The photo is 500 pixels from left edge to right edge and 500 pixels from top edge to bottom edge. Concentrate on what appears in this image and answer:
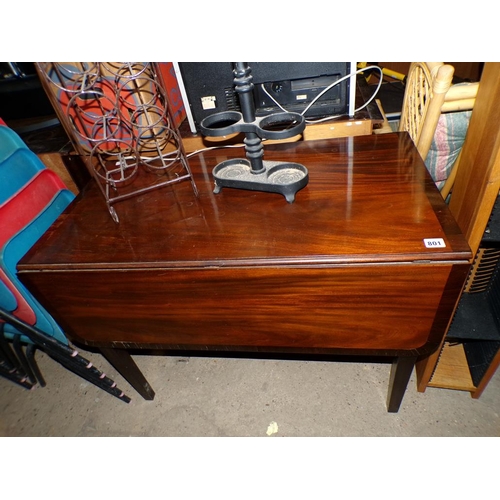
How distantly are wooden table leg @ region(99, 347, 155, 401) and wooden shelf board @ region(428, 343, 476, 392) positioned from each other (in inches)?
41.9

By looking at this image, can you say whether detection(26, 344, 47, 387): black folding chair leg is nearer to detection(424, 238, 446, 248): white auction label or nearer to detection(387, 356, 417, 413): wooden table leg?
detection(387, 356, 417, 413): wooden table leg

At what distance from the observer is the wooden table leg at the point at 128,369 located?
1158mm

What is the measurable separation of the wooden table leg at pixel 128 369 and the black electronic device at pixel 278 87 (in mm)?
862

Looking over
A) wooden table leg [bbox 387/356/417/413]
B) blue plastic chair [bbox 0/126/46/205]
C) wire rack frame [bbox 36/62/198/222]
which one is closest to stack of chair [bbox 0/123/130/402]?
blue plastic chair [bbox 0/126/46/205]

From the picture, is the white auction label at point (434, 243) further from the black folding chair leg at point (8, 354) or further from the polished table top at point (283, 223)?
the black folding chair leg at point (8, 354)

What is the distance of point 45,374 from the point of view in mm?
1547

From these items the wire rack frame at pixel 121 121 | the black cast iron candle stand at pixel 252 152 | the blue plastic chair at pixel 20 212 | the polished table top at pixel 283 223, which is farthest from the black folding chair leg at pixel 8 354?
the black cast iron candle stand at pixel 252 152

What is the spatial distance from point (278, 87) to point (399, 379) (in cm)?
101

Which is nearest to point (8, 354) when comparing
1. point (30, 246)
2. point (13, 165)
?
point (30, 246)

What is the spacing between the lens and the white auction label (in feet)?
2.40

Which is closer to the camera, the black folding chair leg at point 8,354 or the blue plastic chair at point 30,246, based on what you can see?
the blue plastic chair at point 30,246

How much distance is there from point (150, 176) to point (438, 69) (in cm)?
87

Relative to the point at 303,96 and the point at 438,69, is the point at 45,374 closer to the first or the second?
the point at 303,96
